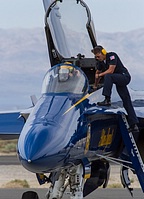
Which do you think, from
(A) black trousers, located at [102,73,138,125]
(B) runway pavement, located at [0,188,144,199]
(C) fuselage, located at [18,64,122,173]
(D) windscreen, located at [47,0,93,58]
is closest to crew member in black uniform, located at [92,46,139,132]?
(A) black trousers, located at [102,73,138,125]

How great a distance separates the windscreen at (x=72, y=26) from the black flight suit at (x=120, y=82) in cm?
240

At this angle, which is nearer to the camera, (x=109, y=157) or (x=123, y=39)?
(x=109, y=157)

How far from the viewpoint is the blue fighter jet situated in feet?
42.5

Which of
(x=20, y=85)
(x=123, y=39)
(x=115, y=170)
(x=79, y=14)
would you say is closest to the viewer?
(x=79, y=14)

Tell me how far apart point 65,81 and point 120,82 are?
2.95ft

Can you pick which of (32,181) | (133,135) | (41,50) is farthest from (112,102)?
(41,50)

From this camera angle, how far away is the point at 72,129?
13320mm

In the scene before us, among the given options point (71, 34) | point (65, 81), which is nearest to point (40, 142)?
point (65, 81)

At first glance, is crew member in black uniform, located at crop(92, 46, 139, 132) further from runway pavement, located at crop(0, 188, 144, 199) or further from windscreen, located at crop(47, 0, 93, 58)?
runway pavement, located at crop(0, 188, 144, 199)

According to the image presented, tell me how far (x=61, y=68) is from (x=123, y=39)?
256ft

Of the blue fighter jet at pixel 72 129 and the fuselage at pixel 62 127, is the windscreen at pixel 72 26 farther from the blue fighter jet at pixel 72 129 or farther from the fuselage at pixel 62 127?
the fuselage at pixel 62 127

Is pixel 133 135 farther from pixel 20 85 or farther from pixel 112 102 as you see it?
pixel 20 85

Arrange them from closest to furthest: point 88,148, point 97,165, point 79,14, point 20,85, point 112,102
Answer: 1. point 88,148
2. point 112,102
3. point 97,165
4. point 79,14
5. point 20,85

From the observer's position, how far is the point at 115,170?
31922 mm
